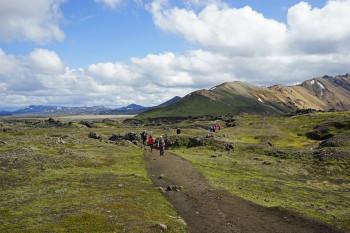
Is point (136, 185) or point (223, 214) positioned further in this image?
point (136, 185)

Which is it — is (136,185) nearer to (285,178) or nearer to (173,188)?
(173,188)

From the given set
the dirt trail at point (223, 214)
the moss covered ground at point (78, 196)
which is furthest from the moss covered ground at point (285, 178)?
the moss covered ground at point (78, 196)

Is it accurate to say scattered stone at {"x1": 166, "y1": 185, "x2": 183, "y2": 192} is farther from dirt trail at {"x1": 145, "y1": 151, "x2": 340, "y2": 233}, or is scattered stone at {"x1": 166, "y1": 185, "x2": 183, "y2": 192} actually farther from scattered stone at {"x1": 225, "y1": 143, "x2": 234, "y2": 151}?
scattered stone at {"x1": 225, "y1": 143, "x2": 234, "y2": 151}

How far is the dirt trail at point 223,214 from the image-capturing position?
34.7 meters

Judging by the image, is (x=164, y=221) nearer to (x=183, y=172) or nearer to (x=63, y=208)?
(x=63, y=208)

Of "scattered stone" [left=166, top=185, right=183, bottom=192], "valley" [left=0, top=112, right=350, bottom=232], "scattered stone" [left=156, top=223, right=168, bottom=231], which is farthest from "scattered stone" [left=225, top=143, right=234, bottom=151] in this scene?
"scattered stone" [left=156, top=223, right=168, bottom=231]

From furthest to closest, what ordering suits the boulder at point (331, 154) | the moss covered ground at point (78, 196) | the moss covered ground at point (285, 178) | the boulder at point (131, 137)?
the boulder at point (131, 137)
the boulder at point (331, 154)
the moss covered ground at point (285, 178)
the moss covered ground at point (78, 196)

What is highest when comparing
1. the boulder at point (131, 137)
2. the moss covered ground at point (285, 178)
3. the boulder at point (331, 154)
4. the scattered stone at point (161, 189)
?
the boulder at point (131, 137)

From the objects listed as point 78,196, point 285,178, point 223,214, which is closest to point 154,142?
point 285,178

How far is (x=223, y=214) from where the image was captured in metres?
38.5

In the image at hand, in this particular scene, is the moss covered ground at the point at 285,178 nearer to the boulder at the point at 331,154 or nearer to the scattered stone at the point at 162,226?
the boulder at the point at 331,154

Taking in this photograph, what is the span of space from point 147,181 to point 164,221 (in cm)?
1867

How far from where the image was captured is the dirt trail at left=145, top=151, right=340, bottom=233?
34.7 m

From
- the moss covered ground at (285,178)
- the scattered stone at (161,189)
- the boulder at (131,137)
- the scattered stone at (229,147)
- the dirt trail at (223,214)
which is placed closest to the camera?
the dirt trail at (223,214)
